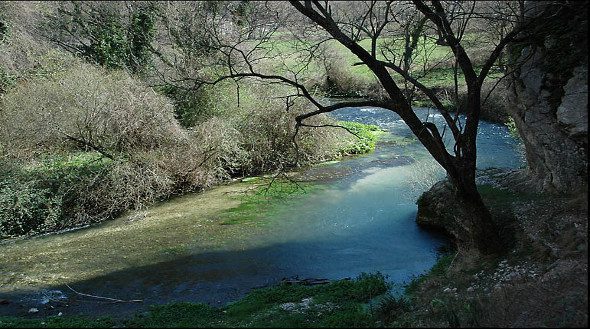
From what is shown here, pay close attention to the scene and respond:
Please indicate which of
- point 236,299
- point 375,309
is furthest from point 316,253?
point 375,309

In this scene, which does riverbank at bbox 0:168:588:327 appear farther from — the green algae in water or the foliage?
the foliage

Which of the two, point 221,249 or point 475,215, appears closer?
point 475,215

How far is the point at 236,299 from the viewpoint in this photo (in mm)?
11461

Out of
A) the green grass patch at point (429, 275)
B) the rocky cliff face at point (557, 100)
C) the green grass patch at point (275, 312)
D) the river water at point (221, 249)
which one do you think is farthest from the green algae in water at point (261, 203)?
the rocky cliff face at point (557, 100)

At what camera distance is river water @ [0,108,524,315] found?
12.4m

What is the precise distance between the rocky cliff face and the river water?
2.53 m

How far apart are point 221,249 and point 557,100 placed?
29.5ft

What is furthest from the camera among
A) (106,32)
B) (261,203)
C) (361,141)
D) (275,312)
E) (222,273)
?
(106,32)

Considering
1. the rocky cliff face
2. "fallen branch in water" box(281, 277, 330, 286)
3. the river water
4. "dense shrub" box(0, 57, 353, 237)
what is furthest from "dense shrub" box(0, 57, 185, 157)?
the rocky cliff face

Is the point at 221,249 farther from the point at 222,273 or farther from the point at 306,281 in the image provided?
the point at 306,281

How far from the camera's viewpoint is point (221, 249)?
14719 millimetres

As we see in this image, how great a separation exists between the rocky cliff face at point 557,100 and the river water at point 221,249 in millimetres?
2527

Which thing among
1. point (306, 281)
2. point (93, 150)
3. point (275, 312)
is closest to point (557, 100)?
point (306, 281)

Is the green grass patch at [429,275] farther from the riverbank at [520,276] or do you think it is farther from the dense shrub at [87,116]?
the dense shrub at [87,116]
